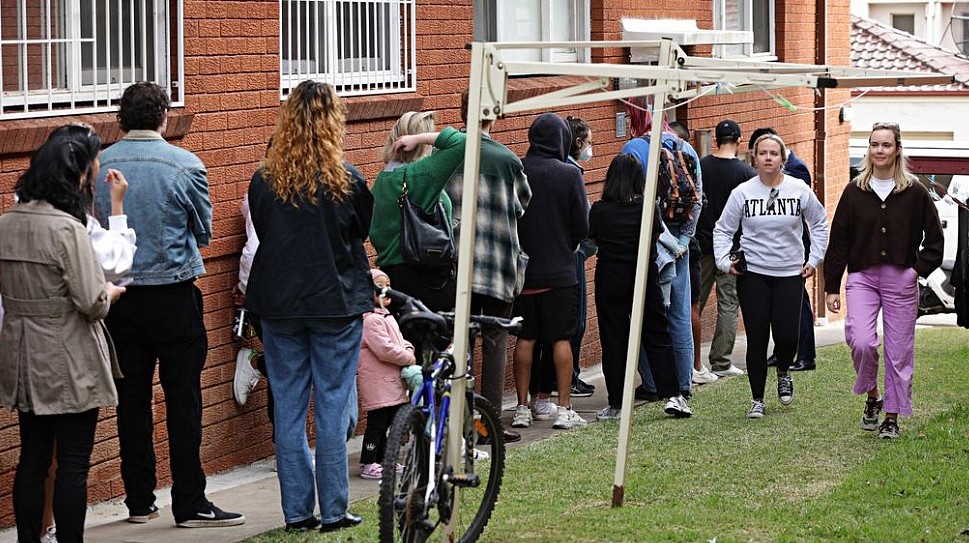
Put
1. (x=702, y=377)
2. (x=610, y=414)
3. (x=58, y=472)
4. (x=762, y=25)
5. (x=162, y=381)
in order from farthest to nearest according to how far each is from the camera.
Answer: (x=762, y=25) < (x=702, y=377) < (x=610, y=414) < (x=162, y=381) < (x=58, y=472)

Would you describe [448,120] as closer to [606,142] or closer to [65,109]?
[606,142]

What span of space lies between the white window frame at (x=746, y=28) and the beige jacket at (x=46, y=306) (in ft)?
33.9

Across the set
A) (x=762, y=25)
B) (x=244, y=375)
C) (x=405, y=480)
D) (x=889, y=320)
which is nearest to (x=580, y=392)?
(x=889, y=320)

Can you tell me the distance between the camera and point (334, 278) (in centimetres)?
668

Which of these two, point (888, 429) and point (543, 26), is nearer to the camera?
point (888, 429)

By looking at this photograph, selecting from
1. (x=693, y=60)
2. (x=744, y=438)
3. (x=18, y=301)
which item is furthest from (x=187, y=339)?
(x=744, y=438)

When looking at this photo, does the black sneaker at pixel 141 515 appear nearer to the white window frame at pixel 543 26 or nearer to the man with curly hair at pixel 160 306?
the man with curly hair at pixel 160 306

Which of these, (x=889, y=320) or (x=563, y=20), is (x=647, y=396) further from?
(x=563, y=20)

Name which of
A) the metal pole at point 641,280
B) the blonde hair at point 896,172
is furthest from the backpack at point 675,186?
the metal pole at point 641,280

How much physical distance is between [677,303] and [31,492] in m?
5.72

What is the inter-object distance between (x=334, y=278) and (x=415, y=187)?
157cm

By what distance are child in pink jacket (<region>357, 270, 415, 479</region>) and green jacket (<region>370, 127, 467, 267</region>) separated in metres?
0.17

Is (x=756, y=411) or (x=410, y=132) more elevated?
(x=410, y=132)

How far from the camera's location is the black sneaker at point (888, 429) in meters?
9.22
